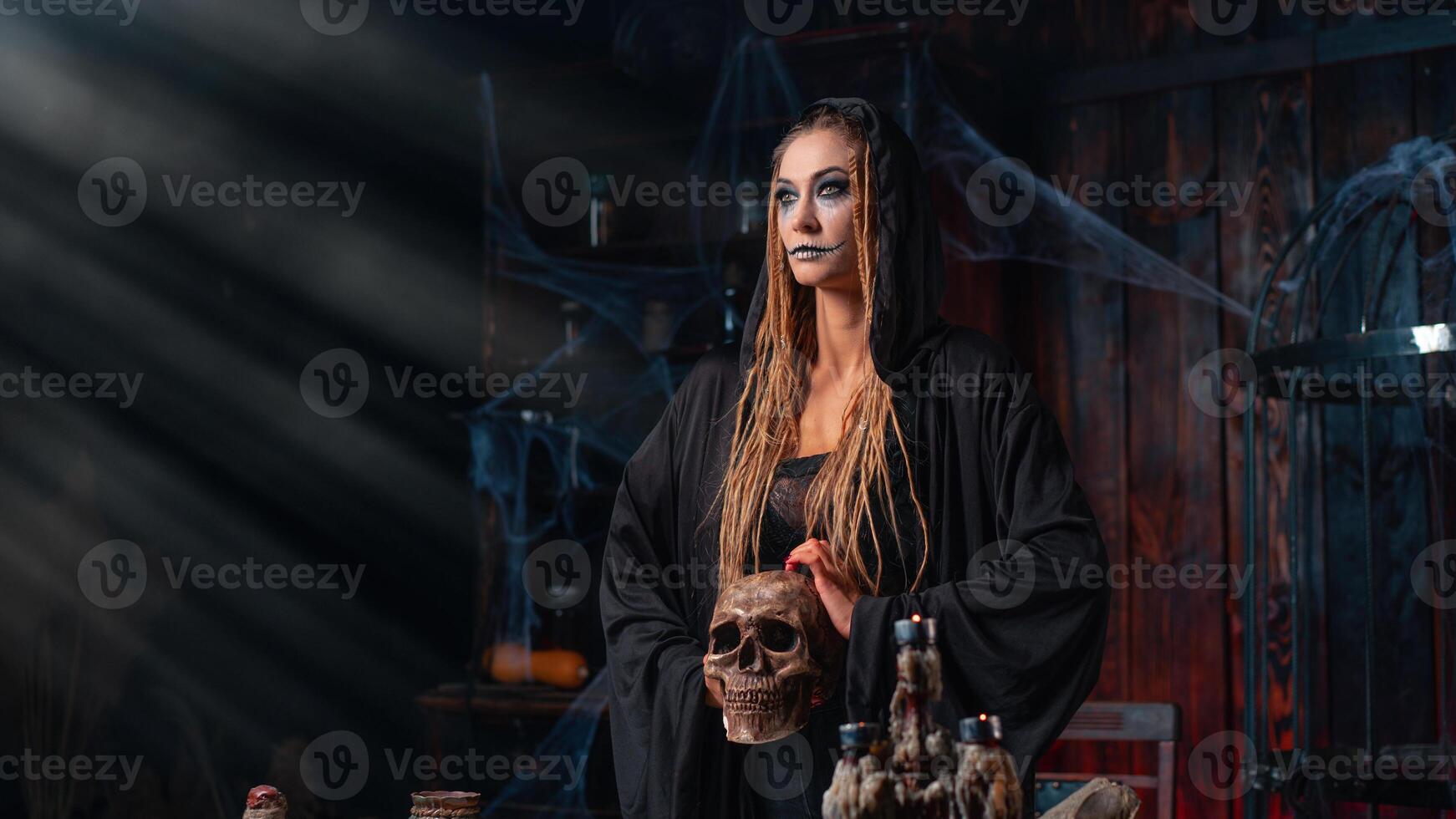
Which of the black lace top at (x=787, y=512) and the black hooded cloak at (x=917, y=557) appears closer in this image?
the black hooded cloak at (x=917, y=557)

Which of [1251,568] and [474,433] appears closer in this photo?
[1251,568]

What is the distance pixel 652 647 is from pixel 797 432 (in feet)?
1.15

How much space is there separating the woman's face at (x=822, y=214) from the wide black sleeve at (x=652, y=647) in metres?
0.31

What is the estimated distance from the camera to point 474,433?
4340 millimetres

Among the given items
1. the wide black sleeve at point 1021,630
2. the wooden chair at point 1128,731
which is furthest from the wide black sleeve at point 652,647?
the wooden chair at point 1128,731

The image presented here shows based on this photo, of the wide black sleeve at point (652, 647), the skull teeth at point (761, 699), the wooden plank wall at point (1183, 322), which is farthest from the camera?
the wooden plank wall at point (1183, 322)

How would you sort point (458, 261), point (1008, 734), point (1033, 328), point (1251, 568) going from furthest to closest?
1. point (458, 261)
2. point (1033, 328)
3. point (1251, 568)
4. point (1008, 734)

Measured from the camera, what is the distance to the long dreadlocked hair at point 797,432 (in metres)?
1.81

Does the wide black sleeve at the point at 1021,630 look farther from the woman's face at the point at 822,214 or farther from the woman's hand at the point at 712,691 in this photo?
the woman's face at the point at 822,214

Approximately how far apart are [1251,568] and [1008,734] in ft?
5.51

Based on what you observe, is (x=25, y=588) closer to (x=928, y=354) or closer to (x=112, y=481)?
(x=112, y=481)

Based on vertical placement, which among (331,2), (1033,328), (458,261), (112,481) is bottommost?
(112,481)

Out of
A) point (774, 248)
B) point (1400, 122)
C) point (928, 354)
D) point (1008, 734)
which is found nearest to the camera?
point (1008, 734)

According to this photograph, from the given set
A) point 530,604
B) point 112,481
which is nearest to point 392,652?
point 530,604
